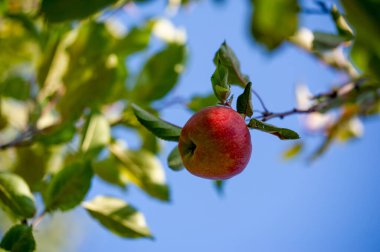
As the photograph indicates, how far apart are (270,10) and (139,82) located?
1.13 meters

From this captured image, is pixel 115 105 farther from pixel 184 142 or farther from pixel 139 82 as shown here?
pixel 184 142

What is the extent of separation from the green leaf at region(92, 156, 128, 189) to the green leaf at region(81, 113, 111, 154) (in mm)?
336

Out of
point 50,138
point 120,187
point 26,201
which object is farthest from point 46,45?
point 26,201

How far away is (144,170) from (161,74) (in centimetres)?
33

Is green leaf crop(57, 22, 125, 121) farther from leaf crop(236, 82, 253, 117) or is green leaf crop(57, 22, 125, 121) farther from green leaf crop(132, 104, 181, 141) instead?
leaf crop(236, 82, 253, 117)

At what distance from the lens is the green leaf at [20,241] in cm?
94

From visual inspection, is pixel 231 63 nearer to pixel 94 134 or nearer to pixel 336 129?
pixel 94 134

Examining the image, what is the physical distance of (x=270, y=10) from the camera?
0.53 metres

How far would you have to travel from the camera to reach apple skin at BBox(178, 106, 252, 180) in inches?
32.2

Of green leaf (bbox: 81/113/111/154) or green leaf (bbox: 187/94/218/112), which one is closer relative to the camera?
green leaf (bbox: 81/113/111/154)

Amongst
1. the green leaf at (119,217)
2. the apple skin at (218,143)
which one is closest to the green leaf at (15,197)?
the green leaf at (119,217)

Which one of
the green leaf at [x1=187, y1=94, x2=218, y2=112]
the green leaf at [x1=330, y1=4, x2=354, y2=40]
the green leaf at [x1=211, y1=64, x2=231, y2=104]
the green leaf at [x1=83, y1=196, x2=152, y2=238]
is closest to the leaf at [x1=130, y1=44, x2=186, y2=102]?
the green leaf at [x1=187, y1=94, x2=218, y2=112]

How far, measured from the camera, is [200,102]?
1438 millimetres

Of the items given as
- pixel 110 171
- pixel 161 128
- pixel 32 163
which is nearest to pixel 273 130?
pixel 161 128
